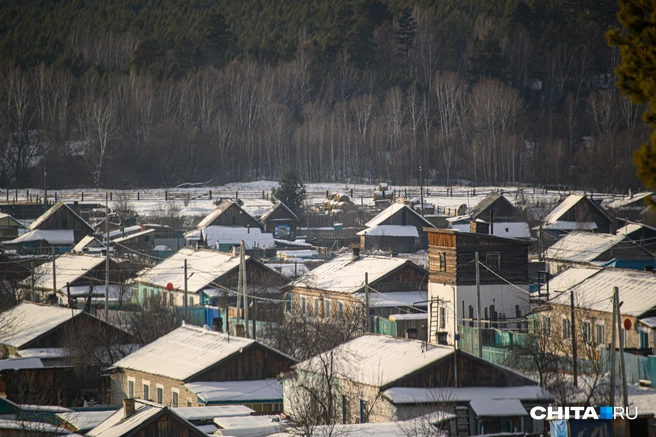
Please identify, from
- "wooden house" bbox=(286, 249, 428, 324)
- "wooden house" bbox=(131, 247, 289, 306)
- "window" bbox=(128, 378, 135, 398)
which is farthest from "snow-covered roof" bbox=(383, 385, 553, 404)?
"wooden house" bbox=(131, 247, 289, 306)

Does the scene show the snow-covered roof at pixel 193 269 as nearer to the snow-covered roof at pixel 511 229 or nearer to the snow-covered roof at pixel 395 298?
the snow-covered roof at pixel 395 298

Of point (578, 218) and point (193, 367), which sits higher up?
point (578, 218)

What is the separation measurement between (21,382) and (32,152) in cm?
6211

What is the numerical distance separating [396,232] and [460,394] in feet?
118

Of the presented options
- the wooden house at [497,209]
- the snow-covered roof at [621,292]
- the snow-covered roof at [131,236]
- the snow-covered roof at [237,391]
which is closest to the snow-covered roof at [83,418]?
the snow-covered roof at [237,391]

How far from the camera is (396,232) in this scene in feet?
178

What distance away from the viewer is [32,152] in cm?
8388

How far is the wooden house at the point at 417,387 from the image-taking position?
17422mm

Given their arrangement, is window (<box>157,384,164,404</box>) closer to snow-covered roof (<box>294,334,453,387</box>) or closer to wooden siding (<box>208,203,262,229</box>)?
snow-covered roof (<box>294,334,453,387</box>)

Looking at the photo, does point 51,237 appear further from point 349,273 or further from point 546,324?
point 546,324

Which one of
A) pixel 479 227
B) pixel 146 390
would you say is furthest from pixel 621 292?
pixel 146 390

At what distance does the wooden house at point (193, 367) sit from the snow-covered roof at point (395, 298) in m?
9.09

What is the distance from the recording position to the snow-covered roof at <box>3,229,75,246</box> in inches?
2062

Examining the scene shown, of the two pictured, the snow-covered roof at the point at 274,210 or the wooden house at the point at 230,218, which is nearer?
the wooden house at the point at 230,218
